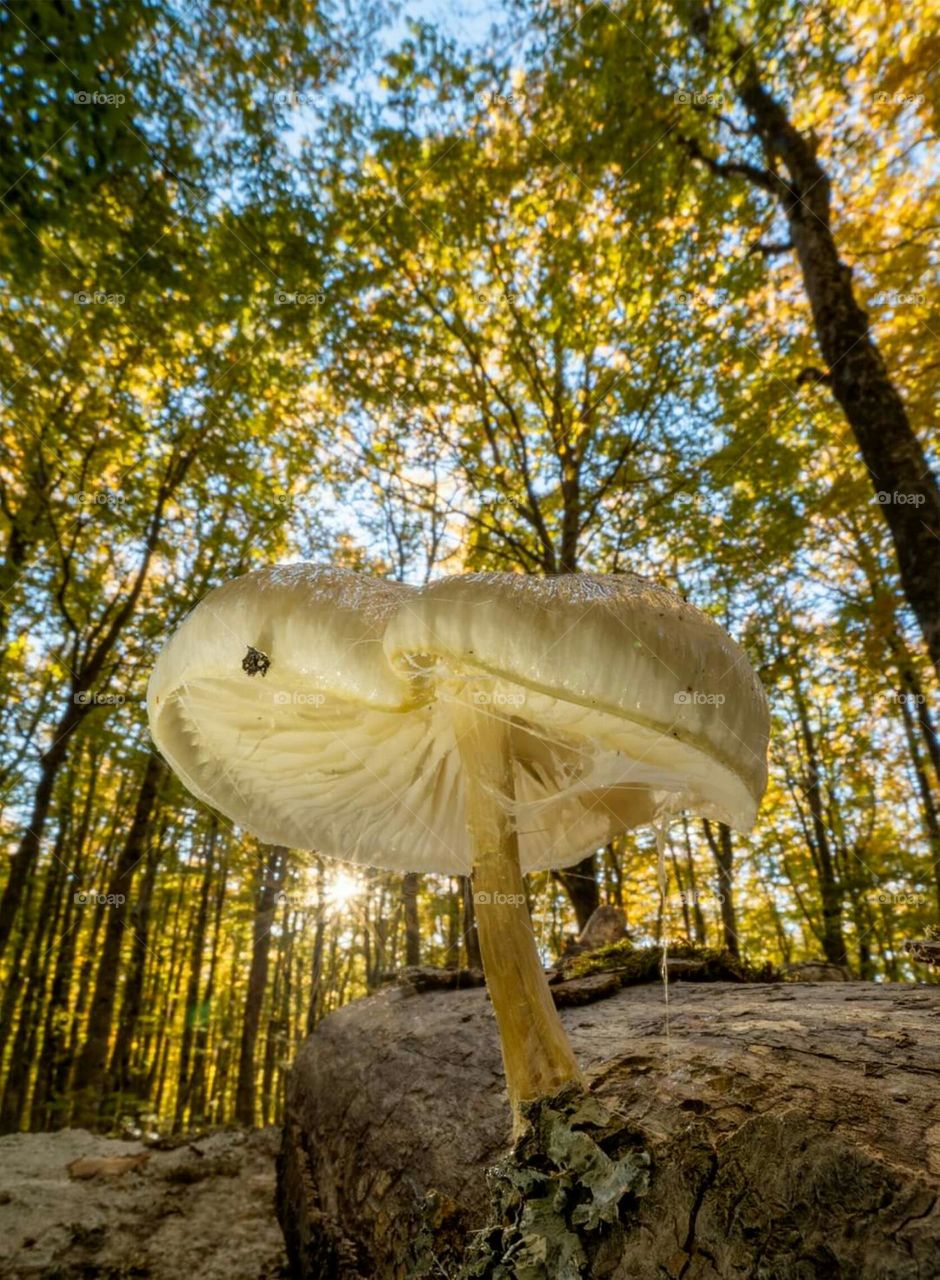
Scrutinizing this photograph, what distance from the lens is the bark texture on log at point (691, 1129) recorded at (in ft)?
3.09

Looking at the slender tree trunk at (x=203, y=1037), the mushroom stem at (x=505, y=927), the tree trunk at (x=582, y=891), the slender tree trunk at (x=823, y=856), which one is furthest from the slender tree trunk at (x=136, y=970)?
the slender tree trunk at (x=823, y=856)

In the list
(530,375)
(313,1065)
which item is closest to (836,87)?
(530,375)

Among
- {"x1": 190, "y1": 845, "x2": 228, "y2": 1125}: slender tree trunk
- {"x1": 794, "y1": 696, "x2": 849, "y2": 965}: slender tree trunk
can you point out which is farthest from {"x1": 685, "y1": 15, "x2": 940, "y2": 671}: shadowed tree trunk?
{"x1": 190, "y1": 845, "x2": 228, "y2": 1125}: slender tree trunk

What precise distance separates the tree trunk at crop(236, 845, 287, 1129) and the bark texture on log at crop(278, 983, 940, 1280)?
8534 millimetres

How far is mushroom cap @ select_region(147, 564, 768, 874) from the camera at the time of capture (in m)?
1.31

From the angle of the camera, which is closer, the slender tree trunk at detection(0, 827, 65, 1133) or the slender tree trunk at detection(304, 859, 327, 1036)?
the slender tree trunk at detection(304, 859, 327, 1036)

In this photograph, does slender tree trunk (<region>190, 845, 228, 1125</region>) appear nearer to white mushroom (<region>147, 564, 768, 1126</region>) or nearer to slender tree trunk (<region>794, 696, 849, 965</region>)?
slender tree trunk (<region>794, 696, 849, 965</region>)

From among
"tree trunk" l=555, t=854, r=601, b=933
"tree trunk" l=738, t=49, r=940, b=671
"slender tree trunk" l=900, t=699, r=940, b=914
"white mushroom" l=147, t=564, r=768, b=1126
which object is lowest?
"tree trunk" l=555, t=854, r=601, b=933

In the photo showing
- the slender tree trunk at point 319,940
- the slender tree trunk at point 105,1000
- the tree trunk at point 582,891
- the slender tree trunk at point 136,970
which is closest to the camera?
the slender tree trunk at point 319,940

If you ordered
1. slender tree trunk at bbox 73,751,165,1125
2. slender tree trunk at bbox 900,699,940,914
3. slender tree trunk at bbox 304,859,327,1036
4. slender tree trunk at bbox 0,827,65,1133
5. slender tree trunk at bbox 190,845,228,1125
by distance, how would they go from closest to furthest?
slender tree trunk at bbox 304,859,327,1036 → slender tree trunk at bbox 73,751,165,1125 → slender tree trunk at bbox 900,699,940,914 → slender tree trunk at bbox 0,827,65,1133 → slender tree trunk at bbox 190,845,228,1125

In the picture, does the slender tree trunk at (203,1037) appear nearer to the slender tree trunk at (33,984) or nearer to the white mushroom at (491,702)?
the slender tree trunk at (33,984)

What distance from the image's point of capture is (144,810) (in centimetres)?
850

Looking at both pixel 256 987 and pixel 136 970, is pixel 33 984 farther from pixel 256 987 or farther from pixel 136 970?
pixel 256 987

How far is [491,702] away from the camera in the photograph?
1.64m
